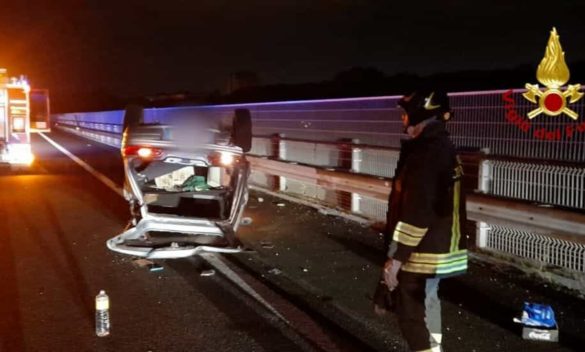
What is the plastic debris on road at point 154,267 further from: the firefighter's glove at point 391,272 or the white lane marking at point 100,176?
the white lane marking at point 100,176

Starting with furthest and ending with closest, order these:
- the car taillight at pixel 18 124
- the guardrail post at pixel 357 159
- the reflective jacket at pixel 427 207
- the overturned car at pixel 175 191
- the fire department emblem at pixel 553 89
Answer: the car taillight at pixel 18 124 → the guardrail post at pixel 357 159 → the overturned car at pixel 175 191 → the fire department emblem at pixel 553 89 → the reflective jacket at pixel 427 207

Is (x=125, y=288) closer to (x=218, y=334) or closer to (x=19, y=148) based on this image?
(x=218, y=334)

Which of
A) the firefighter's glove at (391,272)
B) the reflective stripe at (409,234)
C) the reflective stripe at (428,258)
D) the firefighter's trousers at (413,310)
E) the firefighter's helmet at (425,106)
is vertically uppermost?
the firefighter's helmet at (425,106)

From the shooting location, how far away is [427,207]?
3967 millimetres

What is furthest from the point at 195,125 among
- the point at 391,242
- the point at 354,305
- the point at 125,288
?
the point at 391,242

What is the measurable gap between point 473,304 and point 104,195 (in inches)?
366

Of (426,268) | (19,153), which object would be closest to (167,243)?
(426,268)

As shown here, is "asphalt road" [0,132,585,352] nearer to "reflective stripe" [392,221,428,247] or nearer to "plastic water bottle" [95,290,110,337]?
"plastic water bottle" [95,290,110,337]

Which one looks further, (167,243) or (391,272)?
(167,243)

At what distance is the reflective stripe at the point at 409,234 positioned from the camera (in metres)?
3.97

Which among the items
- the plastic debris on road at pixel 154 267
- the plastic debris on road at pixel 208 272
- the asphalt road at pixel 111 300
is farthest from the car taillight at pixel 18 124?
the plastic debris on road at pixel 208 272

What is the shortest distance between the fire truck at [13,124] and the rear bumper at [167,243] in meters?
11.8

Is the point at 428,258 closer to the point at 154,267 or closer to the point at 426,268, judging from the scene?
the point at 426,268

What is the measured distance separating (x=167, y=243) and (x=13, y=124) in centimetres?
1243
